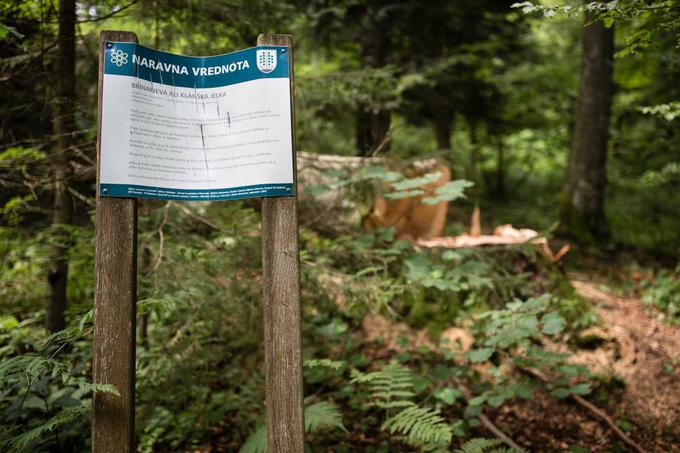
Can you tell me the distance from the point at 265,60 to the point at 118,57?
710mm

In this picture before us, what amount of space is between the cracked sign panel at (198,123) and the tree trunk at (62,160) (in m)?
1.64

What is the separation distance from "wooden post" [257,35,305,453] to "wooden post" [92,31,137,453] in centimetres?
65

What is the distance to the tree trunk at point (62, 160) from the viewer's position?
12.5 feet

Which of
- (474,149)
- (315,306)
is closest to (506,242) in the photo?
(315,306)

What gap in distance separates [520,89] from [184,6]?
798cm

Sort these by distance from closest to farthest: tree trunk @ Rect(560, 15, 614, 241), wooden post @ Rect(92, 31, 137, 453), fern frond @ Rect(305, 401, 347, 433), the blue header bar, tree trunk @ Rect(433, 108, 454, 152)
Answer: wooden post @ Rect(92, 31, 137, 453) < the blue header bar < fern frond @ Rect(305, 401, 347, 433) < tree trunk @ Rect(560, 15, 614, 241) < tree trunk @ Rect(433, 108, 454, 152)

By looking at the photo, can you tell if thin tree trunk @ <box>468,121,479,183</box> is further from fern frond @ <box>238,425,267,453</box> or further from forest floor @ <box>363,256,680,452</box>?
fern frond @ <box>238,425,267,453</box>

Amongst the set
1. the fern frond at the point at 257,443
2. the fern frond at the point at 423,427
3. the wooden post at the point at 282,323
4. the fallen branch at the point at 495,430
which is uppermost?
the wooden post at the point at 282,323

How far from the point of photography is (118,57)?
2.42m

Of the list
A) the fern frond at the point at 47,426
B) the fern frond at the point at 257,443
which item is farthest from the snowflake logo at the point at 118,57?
the fern frond at the point at 257,443

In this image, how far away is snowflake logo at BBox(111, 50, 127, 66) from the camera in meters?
2.41

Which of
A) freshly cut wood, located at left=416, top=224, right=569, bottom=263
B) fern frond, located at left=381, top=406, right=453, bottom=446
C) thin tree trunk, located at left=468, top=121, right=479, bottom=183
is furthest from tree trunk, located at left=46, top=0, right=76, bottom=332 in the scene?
thin tree trunk, located at left=468, top=121, right=479, bottom=183

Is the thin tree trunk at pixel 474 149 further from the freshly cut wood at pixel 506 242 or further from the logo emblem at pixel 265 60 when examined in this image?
the logo emblem at pixel 265 60

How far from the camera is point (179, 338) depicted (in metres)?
3.93
